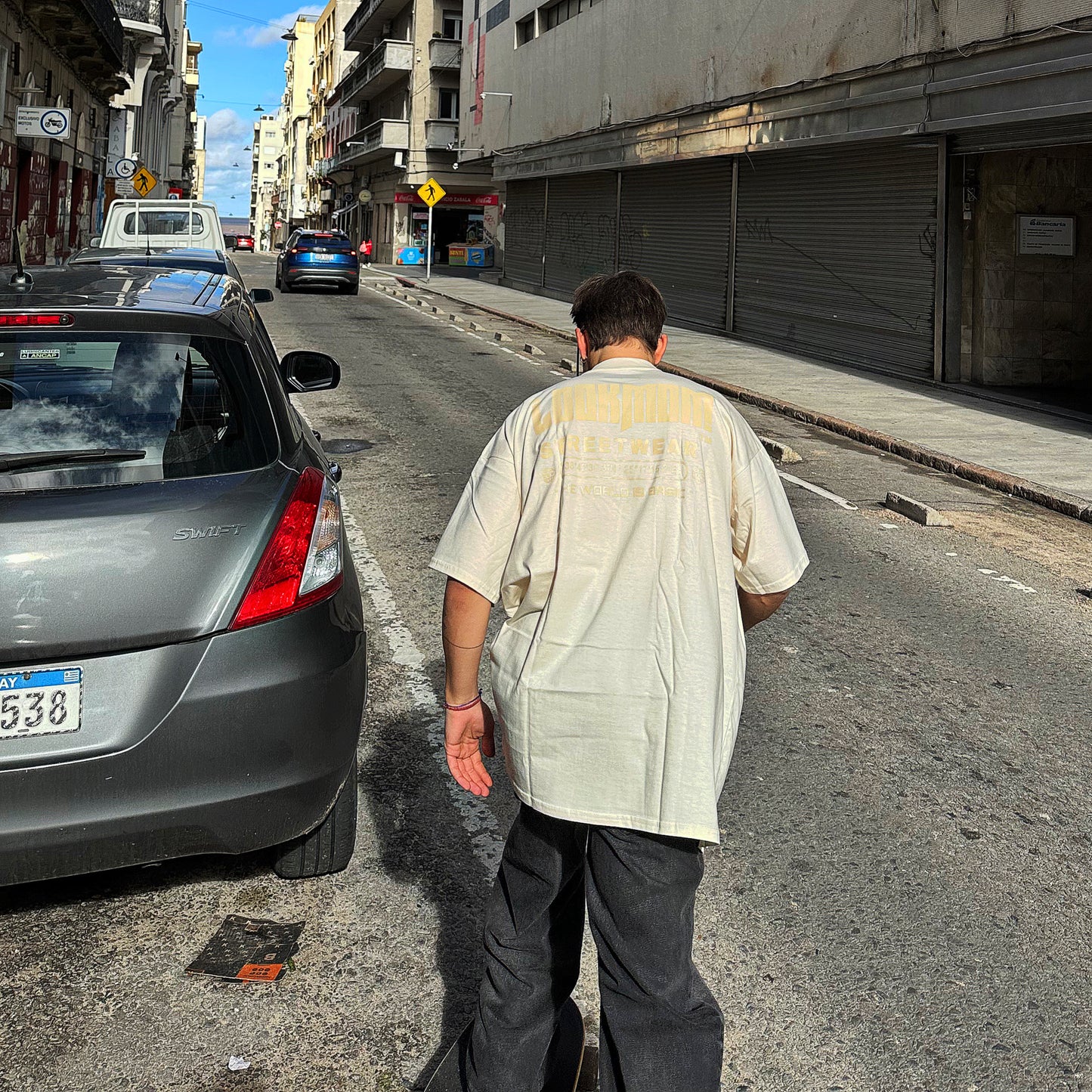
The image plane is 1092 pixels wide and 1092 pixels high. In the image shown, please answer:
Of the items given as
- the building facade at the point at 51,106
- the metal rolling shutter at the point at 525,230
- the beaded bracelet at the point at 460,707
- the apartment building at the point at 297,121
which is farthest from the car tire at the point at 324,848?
the apartment building at the point at 297,121

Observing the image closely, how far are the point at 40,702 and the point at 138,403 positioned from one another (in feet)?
2.92

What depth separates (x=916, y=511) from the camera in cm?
919

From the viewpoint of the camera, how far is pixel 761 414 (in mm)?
14852

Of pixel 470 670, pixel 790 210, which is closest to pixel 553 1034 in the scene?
pixel 470 670

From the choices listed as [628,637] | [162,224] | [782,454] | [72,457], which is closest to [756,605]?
[628,637]

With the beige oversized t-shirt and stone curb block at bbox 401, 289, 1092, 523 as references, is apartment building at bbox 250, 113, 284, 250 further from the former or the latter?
the beige oversized t-shirt

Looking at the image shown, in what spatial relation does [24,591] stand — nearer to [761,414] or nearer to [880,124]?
[761,414]

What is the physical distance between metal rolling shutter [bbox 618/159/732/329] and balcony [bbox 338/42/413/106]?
108 feet

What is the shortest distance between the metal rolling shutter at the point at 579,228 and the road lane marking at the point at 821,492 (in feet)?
61.2

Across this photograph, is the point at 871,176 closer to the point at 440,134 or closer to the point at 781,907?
the point at 781,907

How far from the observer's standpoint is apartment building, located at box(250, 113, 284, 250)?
468 ft

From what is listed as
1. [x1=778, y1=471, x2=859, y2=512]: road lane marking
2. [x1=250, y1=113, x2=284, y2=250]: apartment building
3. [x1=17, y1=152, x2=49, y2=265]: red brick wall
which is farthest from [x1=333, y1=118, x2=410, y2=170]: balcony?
[x1=250, y1=113, x2=284, y2=250]: apartment building

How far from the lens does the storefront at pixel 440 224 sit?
58469mm

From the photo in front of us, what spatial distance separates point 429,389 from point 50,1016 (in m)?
12.3
